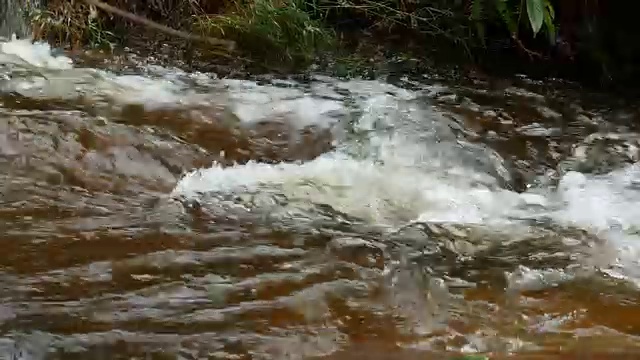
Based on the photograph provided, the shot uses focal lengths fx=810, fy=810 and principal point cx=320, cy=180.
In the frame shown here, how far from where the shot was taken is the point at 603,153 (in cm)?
426

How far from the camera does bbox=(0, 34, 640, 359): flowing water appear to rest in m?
2.33

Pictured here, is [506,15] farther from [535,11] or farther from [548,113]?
[548,113]

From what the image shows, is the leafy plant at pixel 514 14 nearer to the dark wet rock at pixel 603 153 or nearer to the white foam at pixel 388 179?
the dark wet rock at pixel 603 153

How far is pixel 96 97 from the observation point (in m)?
4.39

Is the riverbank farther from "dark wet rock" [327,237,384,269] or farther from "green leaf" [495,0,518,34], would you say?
"dark wet rock" [327,237,384,269]

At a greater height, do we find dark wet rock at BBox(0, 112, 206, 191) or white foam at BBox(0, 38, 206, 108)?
dark wet rock at BBox(0, 112, 206, 191)

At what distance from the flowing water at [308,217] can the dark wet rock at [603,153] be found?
2 cm

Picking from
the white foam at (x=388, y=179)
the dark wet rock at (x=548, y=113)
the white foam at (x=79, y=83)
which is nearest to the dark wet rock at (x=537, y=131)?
the dark wet rock at (x=548, y=113)

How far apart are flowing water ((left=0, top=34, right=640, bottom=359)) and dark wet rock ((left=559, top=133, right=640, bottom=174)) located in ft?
0.05

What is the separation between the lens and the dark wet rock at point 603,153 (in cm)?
409

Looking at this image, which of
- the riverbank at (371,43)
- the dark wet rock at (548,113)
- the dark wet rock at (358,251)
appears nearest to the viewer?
the dark wet rock at (358,251)

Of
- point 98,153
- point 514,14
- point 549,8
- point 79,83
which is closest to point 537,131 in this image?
point 549,8

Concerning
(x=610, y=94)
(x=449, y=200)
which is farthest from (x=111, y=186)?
(x=610, y=94)

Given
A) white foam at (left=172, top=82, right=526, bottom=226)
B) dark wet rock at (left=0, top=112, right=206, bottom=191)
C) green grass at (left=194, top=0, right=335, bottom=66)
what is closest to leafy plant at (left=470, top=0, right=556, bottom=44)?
white foam at (left=172, top=82, right=526, bottom=226)
